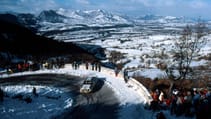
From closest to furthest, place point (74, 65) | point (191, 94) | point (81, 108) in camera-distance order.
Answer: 1. point (191, 94)
2. point (81, 108)
3. point (74, 65)

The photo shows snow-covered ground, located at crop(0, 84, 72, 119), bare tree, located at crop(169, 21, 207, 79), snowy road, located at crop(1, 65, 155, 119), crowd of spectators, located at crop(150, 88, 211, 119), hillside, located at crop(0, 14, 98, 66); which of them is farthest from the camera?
hillside, located at crop(0, 14, 98, 66)

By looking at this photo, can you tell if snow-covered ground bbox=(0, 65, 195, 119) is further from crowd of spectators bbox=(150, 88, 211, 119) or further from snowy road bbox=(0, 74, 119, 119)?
crowd of spectators bbox=(150, 88, 211, 119)

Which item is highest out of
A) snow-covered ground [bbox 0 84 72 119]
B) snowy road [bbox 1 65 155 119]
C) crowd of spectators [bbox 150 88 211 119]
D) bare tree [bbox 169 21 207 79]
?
bare tree [bbox 169 21 207 79]

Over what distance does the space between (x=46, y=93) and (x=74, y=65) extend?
56.3 feet

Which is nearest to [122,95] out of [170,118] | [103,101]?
[103,101]

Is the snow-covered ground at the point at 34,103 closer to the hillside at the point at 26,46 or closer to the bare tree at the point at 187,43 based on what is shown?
the bare tree at the point at 187,43

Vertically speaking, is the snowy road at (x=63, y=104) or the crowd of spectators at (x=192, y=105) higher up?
the crowd of spectators at (x=192, y=105)

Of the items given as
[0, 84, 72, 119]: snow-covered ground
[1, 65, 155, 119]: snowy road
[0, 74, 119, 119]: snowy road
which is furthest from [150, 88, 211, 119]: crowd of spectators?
[0, 84, 72, 119]: snow-covered ground

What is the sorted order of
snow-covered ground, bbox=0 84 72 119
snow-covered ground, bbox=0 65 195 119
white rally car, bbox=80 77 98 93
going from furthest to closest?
white rally car, bbox=80 77 98 93, snow-covered ground, bbox=0 65 195 119, snow-covered ground, bbox=0 84 72 119

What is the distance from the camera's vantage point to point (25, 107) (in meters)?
28.5

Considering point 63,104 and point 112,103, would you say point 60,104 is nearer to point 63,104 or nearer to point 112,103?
point 63,104

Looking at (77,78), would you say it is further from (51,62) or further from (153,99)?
(153,99)

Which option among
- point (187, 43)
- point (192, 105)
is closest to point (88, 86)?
point (187, 43)

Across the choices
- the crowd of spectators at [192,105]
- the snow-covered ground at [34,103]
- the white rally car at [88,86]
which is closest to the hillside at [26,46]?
the white rally car at [88,86]
